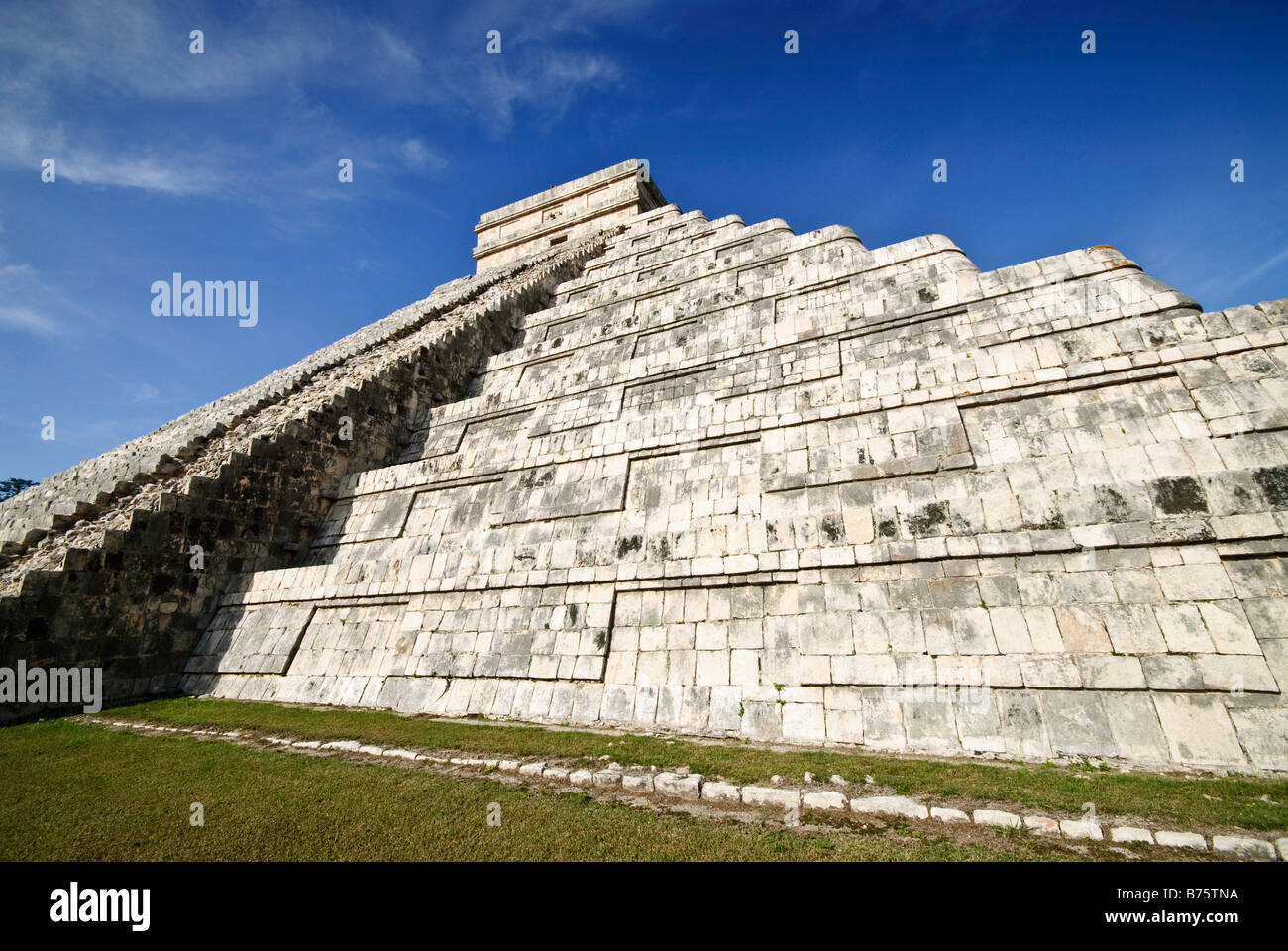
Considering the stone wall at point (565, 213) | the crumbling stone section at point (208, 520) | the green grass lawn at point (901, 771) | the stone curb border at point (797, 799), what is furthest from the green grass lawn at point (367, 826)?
the stone wall at point (565, 213)

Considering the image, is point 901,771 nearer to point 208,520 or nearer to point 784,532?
point 784,532

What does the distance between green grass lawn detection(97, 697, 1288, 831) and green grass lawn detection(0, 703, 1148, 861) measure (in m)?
0.65

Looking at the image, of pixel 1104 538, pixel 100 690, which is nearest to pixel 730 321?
pixel 1104 538

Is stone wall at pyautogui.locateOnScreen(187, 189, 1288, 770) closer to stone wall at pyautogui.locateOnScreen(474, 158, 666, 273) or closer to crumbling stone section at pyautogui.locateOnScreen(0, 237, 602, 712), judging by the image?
crumbling stone section at pyautogui.locateOnScreen(0, 237, 602, 712)

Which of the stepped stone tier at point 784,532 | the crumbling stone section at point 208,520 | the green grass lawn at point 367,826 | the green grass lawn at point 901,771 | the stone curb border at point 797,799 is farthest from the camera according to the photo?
the crumbling stone section at point 208,520

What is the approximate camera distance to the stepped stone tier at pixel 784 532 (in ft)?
20.1

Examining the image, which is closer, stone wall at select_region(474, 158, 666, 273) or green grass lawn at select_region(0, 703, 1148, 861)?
green grass lawn at select_region(0, 703, 1148, 861)

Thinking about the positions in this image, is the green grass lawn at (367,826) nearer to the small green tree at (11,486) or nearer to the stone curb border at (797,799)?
the stone curb border at (797,799)

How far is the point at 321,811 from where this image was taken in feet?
16.2

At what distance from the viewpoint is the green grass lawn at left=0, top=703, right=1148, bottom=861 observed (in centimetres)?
407

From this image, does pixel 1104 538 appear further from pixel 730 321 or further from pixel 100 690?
pixel 100 690

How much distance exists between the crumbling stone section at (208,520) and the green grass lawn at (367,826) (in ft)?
15.0

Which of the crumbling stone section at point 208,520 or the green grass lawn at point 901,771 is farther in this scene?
the crumbling stone section at point 208,520

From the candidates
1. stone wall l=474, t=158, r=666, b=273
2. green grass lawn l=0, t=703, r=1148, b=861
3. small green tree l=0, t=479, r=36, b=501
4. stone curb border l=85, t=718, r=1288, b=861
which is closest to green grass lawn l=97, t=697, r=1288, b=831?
stone curb border l=85, t=718, r=1288, b=861
